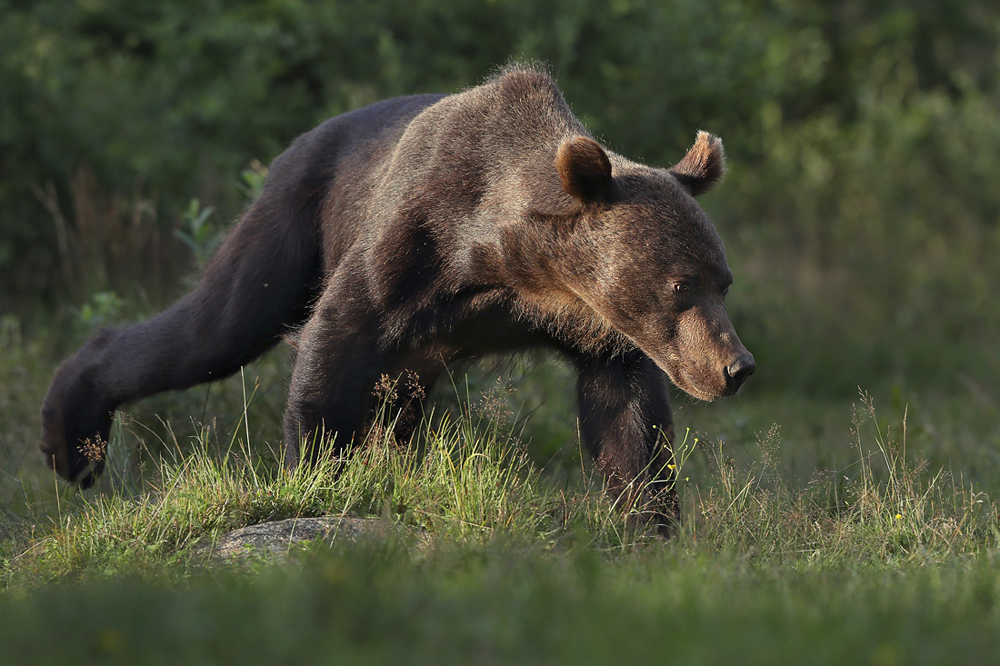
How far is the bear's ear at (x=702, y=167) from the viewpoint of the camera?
5.27m

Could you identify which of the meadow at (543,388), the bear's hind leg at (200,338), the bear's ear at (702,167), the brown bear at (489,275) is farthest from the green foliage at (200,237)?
the bear's ear at (702,167)

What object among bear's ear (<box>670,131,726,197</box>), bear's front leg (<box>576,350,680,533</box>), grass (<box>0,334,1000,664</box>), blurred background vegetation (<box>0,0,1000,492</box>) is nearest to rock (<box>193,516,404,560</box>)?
grass (<box>0,334,1000,664</box>)

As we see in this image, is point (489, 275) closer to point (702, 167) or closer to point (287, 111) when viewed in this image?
point (702, 167)

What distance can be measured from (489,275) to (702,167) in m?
1.11

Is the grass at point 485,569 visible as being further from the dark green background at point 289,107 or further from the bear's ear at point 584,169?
the dark green background at point 289,107

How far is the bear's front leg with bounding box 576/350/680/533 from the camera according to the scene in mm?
5129

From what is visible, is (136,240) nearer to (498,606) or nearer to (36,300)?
(36,300)

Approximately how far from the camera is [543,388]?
8492 millimetres

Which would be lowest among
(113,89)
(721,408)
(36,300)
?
(721,408)

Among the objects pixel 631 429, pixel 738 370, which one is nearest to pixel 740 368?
pixel 738 370

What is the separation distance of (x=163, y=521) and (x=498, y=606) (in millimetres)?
2003

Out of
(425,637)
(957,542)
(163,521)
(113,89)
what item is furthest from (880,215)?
(425,637)

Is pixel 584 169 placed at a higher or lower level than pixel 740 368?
higher

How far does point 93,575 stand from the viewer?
4109 millimetres
